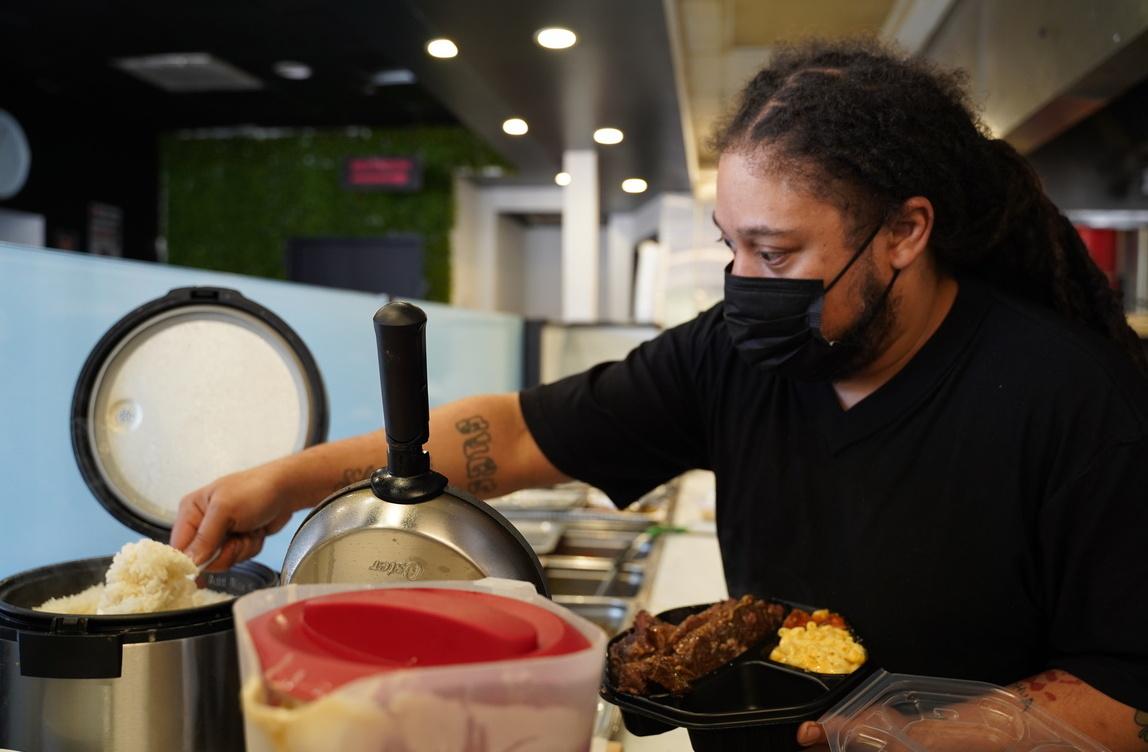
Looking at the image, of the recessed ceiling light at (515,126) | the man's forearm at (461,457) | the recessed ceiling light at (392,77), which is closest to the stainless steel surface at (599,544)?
the man's forearm at (461,457)

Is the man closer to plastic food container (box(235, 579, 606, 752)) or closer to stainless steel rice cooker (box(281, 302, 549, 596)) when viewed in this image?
stainless steel rice cooker (box(281, 302, 549, 596))

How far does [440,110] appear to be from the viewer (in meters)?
9.43

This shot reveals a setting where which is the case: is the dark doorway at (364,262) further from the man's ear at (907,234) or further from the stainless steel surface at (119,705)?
the stainless steel surface at (119,705)

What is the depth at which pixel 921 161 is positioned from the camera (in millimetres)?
1229

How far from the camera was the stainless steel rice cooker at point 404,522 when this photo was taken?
65cm

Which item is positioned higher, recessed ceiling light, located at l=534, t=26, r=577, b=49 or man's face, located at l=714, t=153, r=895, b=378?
recessed ceiling light, located at l=534, t=26, r=577, b=49

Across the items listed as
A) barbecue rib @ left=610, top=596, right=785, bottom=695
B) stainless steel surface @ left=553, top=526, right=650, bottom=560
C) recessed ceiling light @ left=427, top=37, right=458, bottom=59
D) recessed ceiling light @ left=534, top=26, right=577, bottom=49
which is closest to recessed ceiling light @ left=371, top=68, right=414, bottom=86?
recessed ceiling light @ left=427, top=37, right=458, bottom=59

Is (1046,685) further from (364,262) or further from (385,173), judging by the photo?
(364,262)

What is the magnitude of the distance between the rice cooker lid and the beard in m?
0.74

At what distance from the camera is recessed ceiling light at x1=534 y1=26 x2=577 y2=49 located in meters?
3.13

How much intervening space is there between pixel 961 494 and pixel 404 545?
2.75 feet

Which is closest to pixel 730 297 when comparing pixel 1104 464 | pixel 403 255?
pixel 1104 464

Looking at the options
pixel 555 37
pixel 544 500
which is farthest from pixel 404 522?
pixel 555 37

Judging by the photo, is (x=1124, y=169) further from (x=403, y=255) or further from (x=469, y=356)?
(x=403, y=255)
